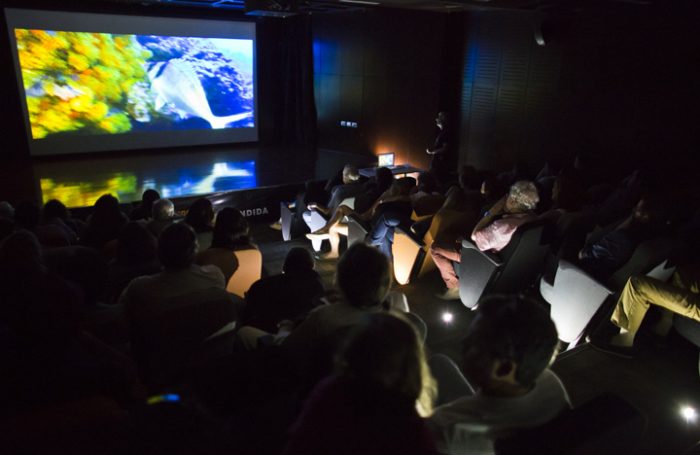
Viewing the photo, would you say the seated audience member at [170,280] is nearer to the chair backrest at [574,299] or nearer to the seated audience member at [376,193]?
the chair backrest at [574,299]

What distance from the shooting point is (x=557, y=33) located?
241 inches

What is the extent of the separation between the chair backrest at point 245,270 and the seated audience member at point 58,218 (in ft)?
4.71

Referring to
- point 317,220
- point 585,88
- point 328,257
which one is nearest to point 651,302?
point 328,257

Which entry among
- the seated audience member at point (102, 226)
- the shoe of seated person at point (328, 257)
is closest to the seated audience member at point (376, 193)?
the shoe of seated person at point (328, 257)

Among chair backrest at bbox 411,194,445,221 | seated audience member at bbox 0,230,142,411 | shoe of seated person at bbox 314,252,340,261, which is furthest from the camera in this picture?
shoe of seated person at bbox 314,252,340,261

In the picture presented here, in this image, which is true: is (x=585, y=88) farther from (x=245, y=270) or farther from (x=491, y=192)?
(x=245, y=270)

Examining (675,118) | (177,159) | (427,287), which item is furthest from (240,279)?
(177,159)

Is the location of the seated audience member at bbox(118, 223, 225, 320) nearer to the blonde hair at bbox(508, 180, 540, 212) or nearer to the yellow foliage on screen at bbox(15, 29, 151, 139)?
the blonde hair at bbox(508, 180, 540, 212)

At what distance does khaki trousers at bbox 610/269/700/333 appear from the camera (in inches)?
102

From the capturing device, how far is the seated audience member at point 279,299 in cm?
229

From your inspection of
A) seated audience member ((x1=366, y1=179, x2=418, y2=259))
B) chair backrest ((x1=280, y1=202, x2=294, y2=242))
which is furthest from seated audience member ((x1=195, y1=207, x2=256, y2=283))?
chair backrest ((x1=280, y1=202, x2=294, y2=242))

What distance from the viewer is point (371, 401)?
41.9 inches

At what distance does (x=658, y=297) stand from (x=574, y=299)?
1.43 feet

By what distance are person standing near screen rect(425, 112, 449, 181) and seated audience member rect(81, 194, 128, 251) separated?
4912 mm
